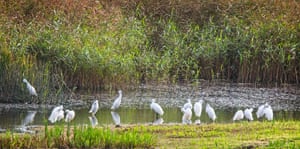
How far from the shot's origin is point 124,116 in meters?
18.9

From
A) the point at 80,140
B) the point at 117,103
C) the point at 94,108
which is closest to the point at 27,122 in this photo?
the point at 94,108

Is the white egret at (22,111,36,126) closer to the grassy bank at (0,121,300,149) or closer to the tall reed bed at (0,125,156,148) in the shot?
the grassy bank at (0,121,300,149)

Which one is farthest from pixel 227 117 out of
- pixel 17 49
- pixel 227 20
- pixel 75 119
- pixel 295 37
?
pixel 227 20

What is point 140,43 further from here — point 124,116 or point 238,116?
point 238,116

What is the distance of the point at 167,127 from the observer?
49.6 ft

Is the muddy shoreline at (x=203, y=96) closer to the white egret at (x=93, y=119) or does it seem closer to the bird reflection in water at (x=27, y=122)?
the bird reflection in water at (x=27, y=122)

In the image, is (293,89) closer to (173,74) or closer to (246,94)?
(246,94)

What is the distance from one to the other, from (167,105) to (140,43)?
5.99 metres

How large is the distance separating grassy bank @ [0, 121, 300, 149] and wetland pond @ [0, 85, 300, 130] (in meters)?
2.47

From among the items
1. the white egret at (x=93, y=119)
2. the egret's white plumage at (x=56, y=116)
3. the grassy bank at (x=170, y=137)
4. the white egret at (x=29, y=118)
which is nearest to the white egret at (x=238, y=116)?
the grassy bank at (x=170, y=137)

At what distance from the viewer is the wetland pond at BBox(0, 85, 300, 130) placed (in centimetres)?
1802

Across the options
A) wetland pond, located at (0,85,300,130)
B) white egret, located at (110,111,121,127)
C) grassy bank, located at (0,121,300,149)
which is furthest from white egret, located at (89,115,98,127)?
grassy bank, located at (0,121,300,149)

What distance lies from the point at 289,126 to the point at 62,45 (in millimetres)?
9416

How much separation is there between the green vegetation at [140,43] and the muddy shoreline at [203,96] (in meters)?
0.56
